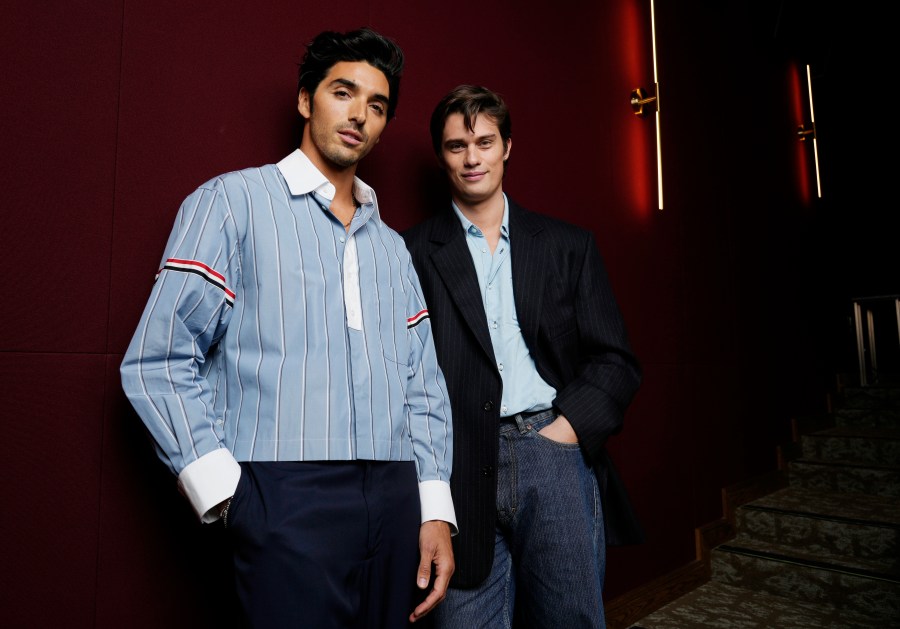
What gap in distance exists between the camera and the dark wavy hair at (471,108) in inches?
66.8

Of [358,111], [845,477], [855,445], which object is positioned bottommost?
[845,477]

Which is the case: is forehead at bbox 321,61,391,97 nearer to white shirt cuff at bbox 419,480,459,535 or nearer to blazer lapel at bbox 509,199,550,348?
blazer lapel at bbox 509,199,550,348

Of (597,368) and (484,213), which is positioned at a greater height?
(484,213)

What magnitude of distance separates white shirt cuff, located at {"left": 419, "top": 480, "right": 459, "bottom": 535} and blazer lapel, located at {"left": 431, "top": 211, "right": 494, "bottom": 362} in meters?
0.36

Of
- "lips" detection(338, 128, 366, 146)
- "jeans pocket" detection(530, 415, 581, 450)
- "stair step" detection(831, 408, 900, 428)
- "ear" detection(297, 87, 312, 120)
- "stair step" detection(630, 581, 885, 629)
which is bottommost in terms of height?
"stair step" detection(630, 581, 885, 629)

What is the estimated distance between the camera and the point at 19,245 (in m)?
1.13

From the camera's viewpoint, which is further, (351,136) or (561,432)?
(561,432)

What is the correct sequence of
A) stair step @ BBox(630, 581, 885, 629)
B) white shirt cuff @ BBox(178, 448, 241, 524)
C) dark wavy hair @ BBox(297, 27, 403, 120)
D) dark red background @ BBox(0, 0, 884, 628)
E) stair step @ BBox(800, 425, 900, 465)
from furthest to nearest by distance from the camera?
1. stair step @ BBox(800, 425, 900, 465)
2. stair step @ BBox(630, 581, 885, 629)
3. dark wavy hair @ BBox(297, 27, 403, 120)
4. dark red background @ BBox(0, 0, 884, 628)
5. white shirt cuff @ BBox(178, 448, 241, 524)

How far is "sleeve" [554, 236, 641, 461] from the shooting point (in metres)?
1.54

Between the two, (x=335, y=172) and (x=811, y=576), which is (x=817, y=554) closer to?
(x=811, y=576)

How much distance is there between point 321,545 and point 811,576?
279 centimetres

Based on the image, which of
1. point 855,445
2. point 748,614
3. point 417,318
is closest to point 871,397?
point 855,445

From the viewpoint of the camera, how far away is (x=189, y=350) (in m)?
1.03

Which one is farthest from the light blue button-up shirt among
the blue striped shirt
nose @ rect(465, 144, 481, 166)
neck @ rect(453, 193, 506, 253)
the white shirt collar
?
the white shirt collar
